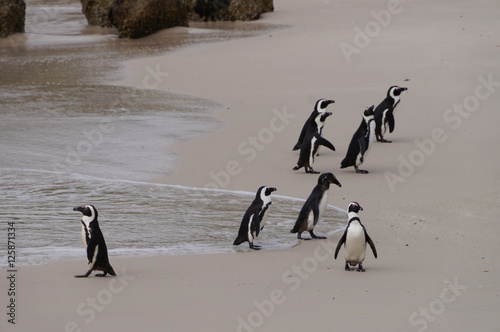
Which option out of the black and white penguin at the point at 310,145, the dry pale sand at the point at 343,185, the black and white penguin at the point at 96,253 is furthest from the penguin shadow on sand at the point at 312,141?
the black and white penguin at the point at 96,253

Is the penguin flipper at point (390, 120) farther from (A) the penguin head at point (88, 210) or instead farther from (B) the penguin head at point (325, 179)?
(A) the penguin head at point (88, 210)

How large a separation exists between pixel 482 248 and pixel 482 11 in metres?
13.0

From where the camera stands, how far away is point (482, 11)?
56.7 ft

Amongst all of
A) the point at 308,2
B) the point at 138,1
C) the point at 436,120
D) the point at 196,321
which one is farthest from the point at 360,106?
the point at 308,2

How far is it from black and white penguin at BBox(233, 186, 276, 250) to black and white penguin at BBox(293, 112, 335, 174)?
205 centimetres

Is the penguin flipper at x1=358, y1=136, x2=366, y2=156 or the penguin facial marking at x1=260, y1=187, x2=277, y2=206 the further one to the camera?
the penguin flipper at x1=358, y1=136, x2=366, y2=156

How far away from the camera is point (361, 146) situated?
7816 millimetres

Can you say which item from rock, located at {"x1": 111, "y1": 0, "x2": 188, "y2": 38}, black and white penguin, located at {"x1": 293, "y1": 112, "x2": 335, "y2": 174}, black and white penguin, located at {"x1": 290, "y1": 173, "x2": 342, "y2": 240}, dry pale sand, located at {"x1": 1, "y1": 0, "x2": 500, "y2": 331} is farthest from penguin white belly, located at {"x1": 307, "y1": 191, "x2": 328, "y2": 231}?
rock, located at {"x1": 111, "y1": 0, "x2": 188, "y2": 38}

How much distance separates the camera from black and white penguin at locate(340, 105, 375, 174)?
7.79m

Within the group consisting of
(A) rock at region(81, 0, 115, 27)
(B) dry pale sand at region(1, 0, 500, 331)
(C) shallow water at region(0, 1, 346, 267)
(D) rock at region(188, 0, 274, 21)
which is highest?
(D) rock at region(188, 0, 274, 21)

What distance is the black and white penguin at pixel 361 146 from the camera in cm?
779

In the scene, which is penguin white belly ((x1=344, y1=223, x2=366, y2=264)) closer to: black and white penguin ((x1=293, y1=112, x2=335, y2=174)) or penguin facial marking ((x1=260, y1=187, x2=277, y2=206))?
penguin facial marking ((x1=260, y1=187, x2=277, y2=206))

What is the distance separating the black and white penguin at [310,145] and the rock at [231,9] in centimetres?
1206

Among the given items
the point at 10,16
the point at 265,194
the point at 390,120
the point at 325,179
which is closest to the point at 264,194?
the point at 265,194
